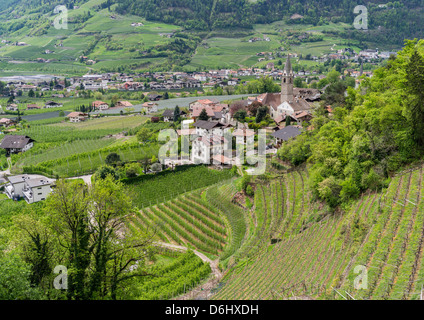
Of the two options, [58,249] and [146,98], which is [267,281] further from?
[146,98]

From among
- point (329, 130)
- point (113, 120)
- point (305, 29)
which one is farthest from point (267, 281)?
point (305, 29)

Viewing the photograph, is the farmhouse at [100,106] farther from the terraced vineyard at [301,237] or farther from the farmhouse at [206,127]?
the terraced vineyard at [301,237]

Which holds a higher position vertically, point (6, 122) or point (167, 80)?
point (167, 80)

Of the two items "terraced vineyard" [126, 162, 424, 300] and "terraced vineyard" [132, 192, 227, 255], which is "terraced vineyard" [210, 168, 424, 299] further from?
"terraced vineyard" [132, 192, 227, 255]

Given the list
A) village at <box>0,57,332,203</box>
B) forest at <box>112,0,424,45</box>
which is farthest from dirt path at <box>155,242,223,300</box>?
forest at <box>112,0,424,45</box>

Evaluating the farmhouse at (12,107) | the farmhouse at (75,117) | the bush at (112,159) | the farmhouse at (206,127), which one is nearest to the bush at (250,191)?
the bush at (112,159)

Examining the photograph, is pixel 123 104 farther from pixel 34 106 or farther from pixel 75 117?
pixel 34 106

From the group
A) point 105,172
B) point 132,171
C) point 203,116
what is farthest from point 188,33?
point 105,172
